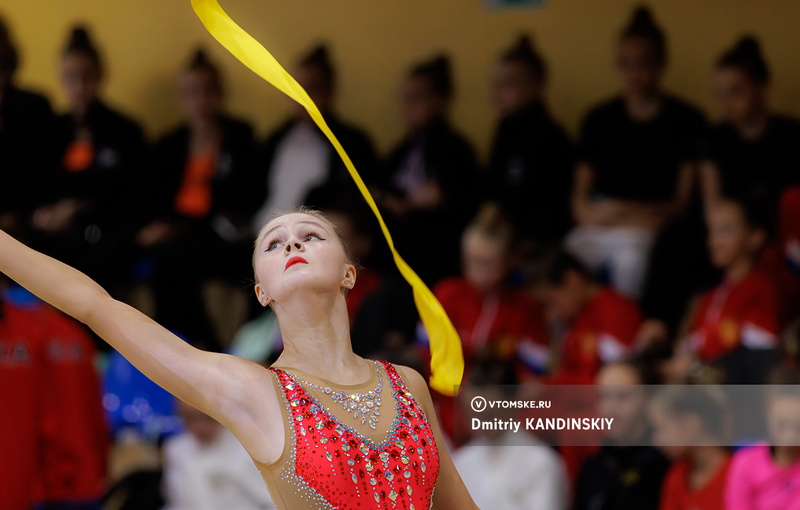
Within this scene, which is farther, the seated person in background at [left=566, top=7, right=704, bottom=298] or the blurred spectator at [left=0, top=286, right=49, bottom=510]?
the seated person in background at [left=566, top=7, right=704, bottom=298]

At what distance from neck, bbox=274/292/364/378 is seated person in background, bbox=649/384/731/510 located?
6.94 feet

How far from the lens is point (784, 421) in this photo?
3871mm

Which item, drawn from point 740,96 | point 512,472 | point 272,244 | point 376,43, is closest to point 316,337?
point 272,244

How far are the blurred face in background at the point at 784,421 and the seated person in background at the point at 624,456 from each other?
0.51 metres

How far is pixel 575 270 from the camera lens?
5098mm

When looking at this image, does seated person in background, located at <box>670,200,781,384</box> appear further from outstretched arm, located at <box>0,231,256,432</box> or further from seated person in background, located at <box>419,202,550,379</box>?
outstretched arm, located at <box>0,231,256,432</box>

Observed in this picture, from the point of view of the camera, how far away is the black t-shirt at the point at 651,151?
539 cm

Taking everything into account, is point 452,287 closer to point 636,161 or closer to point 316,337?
point 636,161

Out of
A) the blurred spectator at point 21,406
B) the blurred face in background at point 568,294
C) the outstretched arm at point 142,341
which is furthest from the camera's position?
the blurred face in background at point 568,294

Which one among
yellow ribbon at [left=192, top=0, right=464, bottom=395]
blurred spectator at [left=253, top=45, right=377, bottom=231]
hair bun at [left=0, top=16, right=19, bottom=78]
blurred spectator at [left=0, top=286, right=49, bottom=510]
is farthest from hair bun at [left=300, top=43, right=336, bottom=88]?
yellow ribbon at [left=192, top=0, right=464, bottom=395]

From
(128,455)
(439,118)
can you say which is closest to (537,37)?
Answer: (439,118)

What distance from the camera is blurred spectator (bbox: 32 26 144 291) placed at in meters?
5.70

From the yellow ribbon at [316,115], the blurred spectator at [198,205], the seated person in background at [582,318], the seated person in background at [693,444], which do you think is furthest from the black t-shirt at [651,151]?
the yellow ribbon at [316,115]

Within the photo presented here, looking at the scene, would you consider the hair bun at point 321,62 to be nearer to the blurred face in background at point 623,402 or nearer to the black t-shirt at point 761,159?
the black t-shirt at point 761,159
